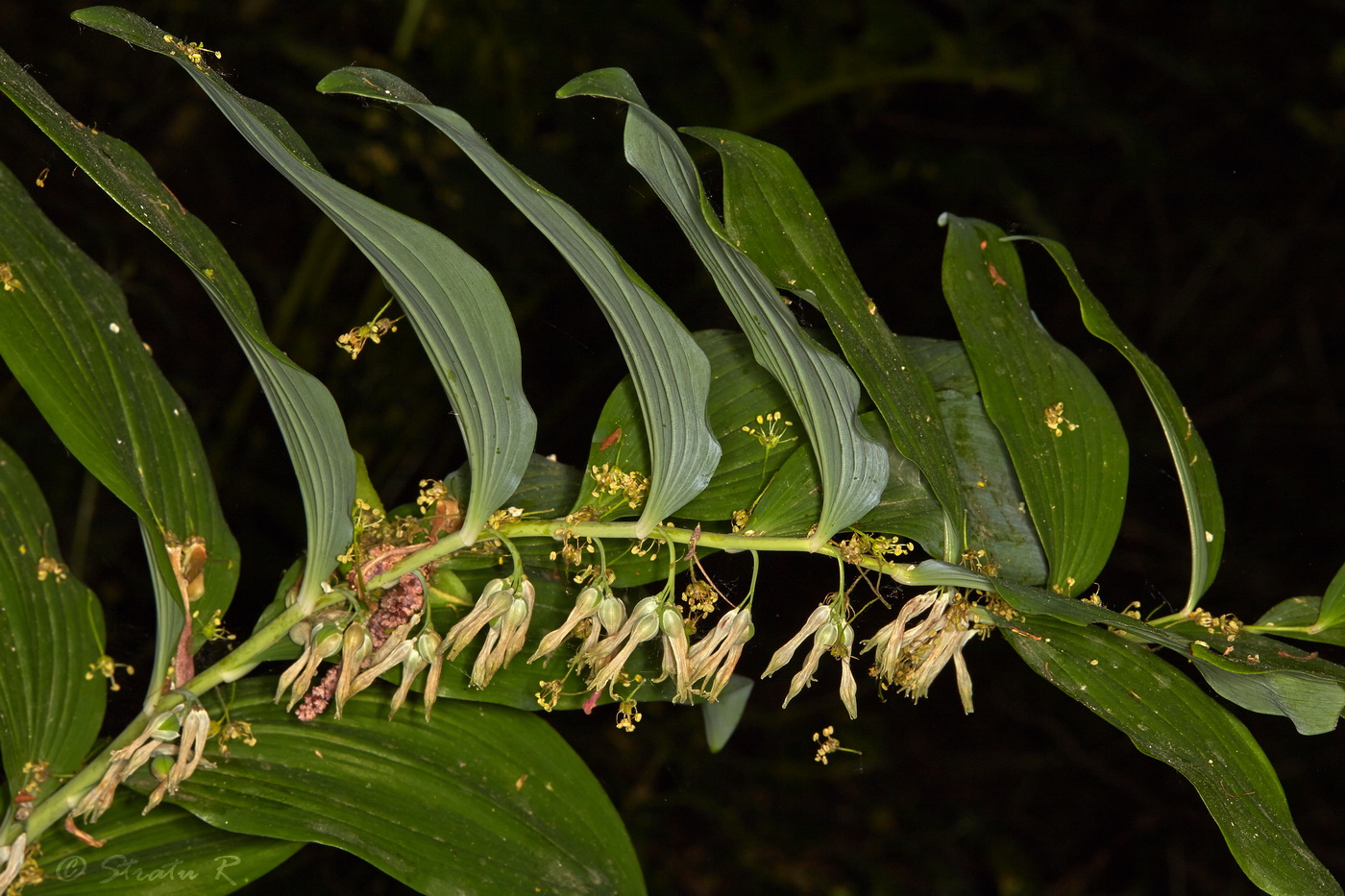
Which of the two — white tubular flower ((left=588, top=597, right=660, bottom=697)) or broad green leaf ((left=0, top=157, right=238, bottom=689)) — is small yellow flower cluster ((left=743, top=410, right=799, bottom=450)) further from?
broad green leaf ((left=0, top=157, right=238, bottom=689))

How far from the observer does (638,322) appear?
2.02 feet

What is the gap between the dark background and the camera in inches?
79.5

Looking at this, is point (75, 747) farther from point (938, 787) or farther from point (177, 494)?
point (938, 787)

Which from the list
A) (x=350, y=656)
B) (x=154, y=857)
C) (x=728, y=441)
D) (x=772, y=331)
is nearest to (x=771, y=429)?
(x=728, y=441)

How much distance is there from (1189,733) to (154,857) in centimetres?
85

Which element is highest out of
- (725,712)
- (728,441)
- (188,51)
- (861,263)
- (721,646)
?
(188,51)

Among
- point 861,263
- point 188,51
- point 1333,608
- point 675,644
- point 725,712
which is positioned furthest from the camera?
point 861,263

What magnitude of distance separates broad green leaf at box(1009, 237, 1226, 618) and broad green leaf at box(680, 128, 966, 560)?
178 mm

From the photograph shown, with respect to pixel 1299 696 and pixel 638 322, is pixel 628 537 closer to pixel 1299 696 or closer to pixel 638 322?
pixel 638 322

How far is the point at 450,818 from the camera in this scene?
837mm

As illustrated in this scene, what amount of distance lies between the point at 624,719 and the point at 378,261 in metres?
0.37

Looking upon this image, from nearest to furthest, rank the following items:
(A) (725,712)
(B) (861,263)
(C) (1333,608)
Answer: (C) (1333,608)
(A) (725,712)
(B) (861,263)

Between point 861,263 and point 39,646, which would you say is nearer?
point 39,646

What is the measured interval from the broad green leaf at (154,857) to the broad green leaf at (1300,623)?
0.83 metres
